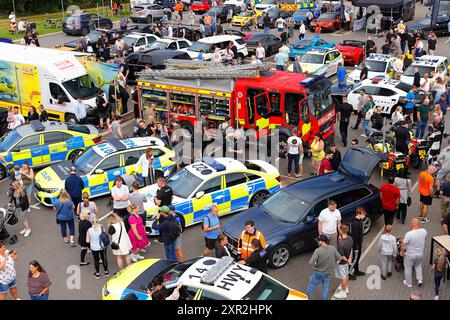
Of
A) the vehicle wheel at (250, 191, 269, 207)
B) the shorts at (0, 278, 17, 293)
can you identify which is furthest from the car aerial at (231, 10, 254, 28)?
the shorts at (0, 278, 17, 293)

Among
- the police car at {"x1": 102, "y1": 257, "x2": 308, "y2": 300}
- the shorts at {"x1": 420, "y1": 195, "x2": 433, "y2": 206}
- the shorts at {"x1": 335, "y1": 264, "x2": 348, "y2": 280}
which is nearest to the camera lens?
the police car at {"x1": 102, "y1": 257, "x2": 308, "y2": 300}

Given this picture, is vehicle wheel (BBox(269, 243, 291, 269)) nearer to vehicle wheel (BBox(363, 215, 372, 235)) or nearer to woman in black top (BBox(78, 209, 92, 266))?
vehicle wheel (BBox(363, 215, 372, 235))

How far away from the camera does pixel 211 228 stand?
41.5 feet

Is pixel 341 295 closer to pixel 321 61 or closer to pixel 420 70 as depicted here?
pixel 420 70

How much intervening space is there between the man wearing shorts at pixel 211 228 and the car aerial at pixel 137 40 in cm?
1947

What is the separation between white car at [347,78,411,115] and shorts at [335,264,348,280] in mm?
11528

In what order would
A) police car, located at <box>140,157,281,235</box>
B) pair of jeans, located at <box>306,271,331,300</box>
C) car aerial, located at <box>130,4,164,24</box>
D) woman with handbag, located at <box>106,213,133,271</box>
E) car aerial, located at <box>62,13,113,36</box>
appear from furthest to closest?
car aerial, located at <box>130,4,164,24</box> → car aerial, located at <box>62,13,113,36</box> → police car, located at <box>140,157,281,235</box> → woman with handbag, located at <box>106,213,133,271</box> → pair of jeans, located at <box>306,271,331,300</box>

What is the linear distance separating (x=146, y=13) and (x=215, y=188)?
3145 centimetres

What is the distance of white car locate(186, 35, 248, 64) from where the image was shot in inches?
1148

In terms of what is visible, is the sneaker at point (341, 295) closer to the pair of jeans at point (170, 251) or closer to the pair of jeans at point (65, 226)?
the pair of jeans at point (170, 251)

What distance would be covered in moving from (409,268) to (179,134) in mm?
9853

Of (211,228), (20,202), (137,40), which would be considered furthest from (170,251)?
(137,40)

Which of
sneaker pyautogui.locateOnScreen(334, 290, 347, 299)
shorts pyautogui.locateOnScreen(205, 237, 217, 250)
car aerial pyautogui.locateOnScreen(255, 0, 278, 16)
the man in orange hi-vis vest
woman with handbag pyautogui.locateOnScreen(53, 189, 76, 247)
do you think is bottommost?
sneaker pyautogui.locateOnScreen(334, 290, 347, 299)

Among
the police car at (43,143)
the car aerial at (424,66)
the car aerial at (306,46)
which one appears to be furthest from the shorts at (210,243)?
the car aerial at (306,46)
